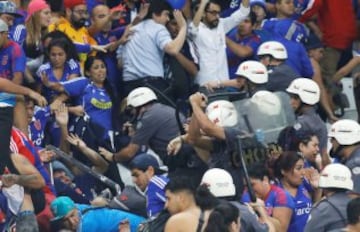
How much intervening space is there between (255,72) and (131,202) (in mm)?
2431

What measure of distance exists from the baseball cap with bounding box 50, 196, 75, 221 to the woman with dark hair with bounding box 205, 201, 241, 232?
258cm

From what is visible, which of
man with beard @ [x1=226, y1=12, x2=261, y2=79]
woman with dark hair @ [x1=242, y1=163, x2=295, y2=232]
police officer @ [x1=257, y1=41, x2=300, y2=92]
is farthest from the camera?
man with beard @ [x1=226, y1=12, x2=261, y2=79]

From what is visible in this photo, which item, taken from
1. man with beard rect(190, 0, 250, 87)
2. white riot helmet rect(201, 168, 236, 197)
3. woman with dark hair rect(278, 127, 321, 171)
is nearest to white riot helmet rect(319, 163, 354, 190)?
white riot helmet rect(201, 168, 236, 197)

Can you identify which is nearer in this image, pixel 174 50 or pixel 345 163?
pixel 345 163

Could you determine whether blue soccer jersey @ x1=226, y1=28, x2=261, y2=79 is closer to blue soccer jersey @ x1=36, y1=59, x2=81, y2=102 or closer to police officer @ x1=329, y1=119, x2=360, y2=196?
blue soccer jersey @ x1=36, y1=59, x2=81, y2=102

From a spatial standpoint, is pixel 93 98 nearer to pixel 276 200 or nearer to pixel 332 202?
pixel 276 200

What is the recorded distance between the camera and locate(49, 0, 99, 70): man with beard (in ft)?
76.6

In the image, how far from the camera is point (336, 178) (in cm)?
1948

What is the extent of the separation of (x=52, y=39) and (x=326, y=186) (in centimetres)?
441

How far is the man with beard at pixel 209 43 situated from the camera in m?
23.6

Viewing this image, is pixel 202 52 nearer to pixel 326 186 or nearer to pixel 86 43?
pixel 86 43

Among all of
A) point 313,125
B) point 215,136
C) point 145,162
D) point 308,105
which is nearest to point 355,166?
point 313,125

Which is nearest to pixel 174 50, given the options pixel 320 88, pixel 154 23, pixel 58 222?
pixel 154 23

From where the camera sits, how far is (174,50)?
23312 millimetres
